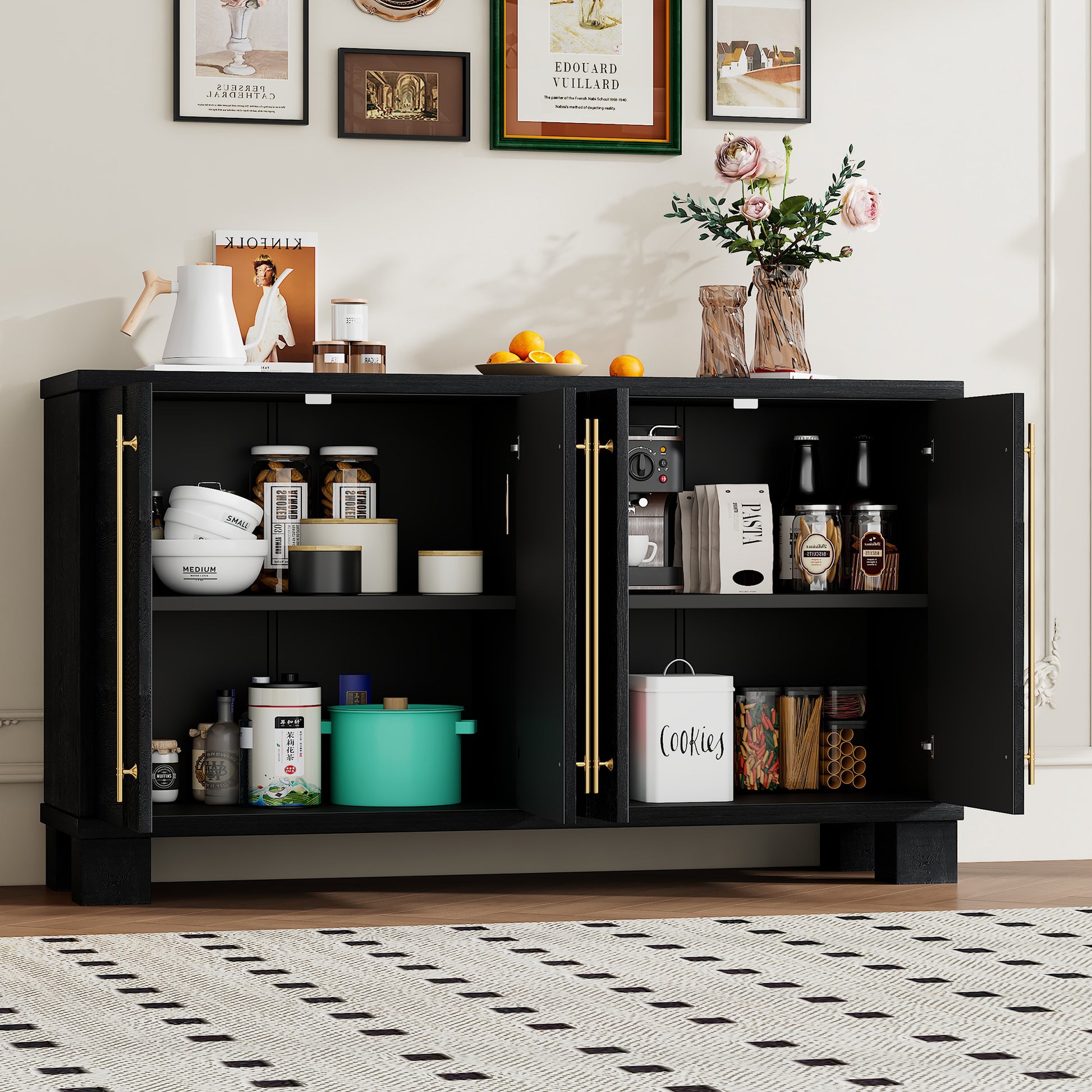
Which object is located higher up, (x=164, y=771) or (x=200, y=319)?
(x=200, y=319)

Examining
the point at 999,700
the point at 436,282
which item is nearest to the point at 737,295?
the point at 436,282

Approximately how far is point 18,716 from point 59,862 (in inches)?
14.5

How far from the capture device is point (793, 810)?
3.62m

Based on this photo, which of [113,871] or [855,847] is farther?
[855,847]

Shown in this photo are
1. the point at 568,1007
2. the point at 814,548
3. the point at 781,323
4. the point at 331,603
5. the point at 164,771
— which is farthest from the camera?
the point at 781,323

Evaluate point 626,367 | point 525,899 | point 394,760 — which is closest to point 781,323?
point 626,367

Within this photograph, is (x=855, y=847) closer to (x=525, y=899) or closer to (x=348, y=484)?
(x=525, y=899)

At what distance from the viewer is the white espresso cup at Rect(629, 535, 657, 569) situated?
3.69m

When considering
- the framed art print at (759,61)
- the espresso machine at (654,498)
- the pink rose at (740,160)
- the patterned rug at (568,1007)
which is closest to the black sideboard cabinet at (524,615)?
the espresso machine at (654,498)

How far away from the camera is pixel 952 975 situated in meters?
2.82

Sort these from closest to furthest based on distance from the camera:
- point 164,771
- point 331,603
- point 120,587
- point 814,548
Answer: point 120,587
point 331,603
point 164,771
point 814,548

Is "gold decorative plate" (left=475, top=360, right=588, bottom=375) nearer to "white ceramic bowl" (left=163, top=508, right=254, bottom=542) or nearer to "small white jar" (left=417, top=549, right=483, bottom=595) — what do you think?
"small white jar" (left=417, top=549, right=483, bottom=595)

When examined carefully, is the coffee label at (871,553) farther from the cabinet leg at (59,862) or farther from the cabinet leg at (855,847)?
the cabinet leg at (59,862)

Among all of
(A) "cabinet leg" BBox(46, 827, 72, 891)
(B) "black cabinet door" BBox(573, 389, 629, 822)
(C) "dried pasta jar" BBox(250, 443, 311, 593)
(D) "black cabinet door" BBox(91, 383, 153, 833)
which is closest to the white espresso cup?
(B) "black cabinet door" BBox(573, 389, 629, 822)
